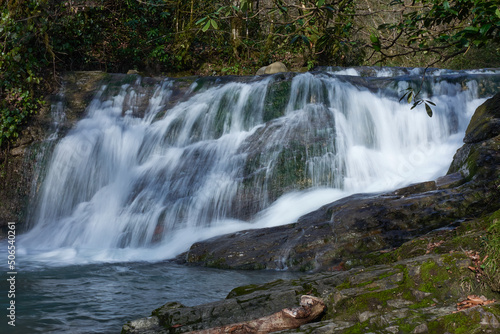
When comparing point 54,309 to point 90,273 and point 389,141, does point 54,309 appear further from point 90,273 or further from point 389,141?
point 389,141

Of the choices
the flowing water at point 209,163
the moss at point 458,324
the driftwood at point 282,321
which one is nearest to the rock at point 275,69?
the flowing water at point 209,163

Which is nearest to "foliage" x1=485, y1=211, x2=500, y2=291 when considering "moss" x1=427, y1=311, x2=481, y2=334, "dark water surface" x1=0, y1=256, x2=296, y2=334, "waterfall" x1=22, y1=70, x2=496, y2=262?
"moss" x1=427, y1=311, x2=481, y2=334

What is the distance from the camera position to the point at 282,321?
10.6 feet

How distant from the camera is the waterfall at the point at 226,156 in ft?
28.9

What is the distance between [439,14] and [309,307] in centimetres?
262

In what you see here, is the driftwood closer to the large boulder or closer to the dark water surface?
the dark water surface

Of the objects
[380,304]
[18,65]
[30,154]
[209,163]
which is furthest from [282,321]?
[18,65]

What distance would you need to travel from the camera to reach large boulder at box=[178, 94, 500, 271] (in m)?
6.34

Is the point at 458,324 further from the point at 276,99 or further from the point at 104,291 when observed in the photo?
the point at 276,99

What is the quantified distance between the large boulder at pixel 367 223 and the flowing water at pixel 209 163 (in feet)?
1.79

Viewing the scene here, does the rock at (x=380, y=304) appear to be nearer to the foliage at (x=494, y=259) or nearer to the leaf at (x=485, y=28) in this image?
the foliage at (x=494, y=259)

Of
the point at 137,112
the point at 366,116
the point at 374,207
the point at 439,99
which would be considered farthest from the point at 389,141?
the point at 137,112

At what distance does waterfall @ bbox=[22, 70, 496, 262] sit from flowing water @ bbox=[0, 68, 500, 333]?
0.03 m

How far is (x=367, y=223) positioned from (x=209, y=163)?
428 centimetres
